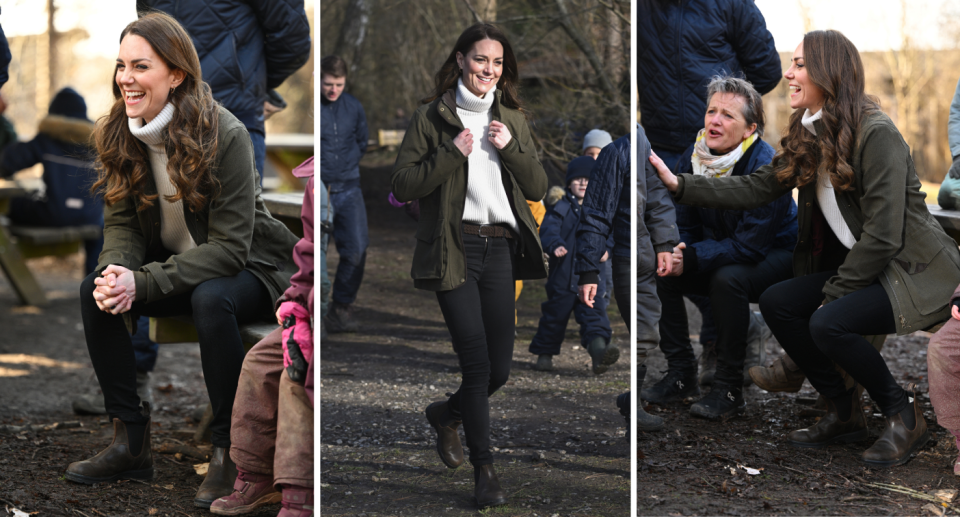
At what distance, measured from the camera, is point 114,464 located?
9.32ft

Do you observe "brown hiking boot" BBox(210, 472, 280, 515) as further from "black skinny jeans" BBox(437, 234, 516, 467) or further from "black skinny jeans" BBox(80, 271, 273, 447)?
"black skinny jeans" BBox(437, 234, 516, 467)

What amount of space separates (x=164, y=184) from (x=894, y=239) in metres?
2.36

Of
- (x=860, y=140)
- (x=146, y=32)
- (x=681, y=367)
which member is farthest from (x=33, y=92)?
(x=860, y=140)

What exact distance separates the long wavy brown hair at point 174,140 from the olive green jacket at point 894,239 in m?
2.02

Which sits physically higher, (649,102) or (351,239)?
(649,102)

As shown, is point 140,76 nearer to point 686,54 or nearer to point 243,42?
point 243,42

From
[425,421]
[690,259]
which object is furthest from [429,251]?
[690,259]

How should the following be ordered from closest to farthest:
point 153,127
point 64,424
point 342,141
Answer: point 342,141, point 153,127, point 64,424

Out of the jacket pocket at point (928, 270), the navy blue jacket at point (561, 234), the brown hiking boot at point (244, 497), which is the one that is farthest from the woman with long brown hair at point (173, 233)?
the jacket pocket at point (928, 270)

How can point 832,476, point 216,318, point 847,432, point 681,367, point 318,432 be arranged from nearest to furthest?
point 318,432
point 216,318
point 832,476
point 847,432
point 681,367

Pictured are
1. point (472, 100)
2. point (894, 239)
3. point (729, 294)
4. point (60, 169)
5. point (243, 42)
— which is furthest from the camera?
point (60, 169)

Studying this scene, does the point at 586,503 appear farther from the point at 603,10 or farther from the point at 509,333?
the point at 603,10

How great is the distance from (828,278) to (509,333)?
4.12 feet

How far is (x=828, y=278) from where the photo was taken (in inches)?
119
